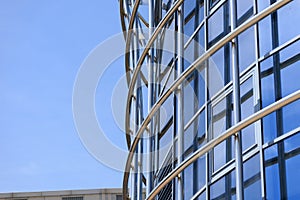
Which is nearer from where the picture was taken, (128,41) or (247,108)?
(247,108)

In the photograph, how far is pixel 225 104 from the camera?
607 inches

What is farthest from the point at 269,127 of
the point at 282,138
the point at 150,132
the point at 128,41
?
the point at 128,41

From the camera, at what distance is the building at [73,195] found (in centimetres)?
4989

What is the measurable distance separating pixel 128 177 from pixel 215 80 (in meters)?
5.90

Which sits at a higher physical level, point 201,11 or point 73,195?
point 73,195

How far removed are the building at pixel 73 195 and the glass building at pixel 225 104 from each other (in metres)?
29.9

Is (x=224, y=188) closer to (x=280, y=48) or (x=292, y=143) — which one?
(x=292, y=143)

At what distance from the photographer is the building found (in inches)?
1964

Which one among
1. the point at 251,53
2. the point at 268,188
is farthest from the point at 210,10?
the point at 268,188

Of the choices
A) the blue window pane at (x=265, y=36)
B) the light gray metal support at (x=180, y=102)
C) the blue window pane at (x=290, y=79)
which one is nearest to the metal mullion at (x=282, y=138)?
the blue window pane at (x=290, y=79)

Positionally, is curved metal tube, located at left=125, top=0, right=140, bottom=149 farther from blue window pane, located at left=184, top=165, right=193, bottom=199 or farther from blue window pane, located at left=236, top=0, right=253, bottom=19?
blue window pane, located at left=184, top=165, right=193, bottom=199

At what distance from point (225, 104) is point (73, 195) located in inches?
1435

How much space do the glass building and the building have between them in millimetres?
29944

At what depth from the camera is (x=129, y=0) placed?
25422 mm
